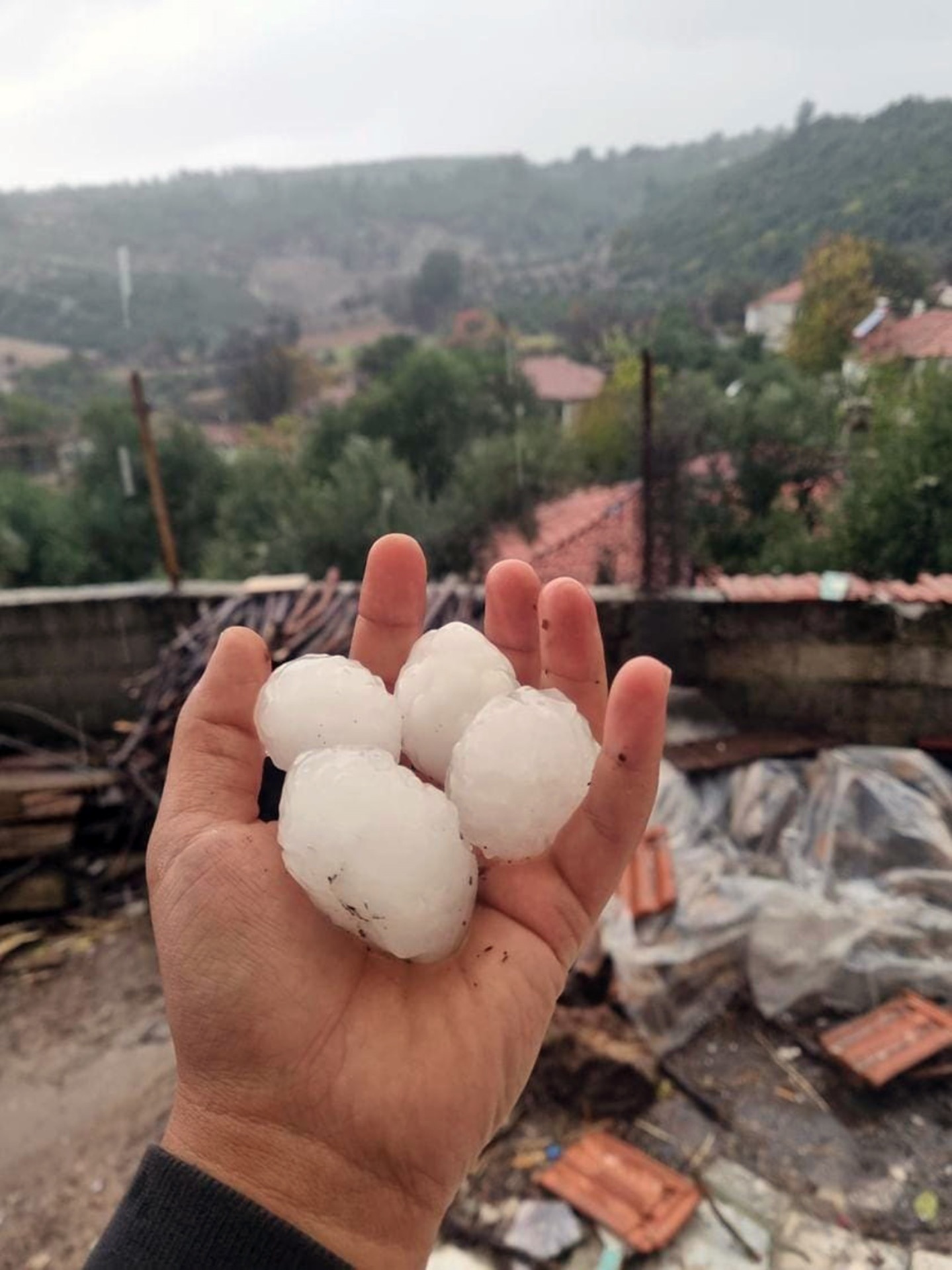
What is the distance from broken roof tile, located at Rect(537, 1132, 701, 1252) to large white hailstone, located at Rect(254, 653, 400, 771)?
4.73 feet

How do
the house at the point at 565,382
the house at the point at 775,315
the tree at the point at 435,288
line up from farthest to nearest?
the tree at the point at 435,288 → the house at the point at 565,382 → the house at the point at 775,315

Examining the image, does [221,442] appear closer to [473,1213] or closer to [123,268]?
[123,268]

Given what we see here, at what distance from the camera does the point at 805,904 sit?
2566mm

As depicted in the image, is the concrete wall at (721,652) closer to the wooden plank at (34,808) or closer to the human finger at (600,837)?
the wooden plank at (34,808)

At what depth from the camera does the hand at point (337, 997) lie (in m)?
0.95

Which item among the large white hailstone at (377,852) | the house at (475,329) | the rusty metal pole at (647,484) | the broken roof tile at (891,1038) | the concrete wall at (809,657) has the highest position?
the large white hailstone at (377,852)

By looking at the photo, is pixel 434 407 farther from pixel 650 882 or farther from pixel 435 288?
pixel 435 288

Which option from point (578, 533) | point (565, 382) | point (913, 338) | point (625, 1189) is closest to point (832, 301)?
point (913, 338)

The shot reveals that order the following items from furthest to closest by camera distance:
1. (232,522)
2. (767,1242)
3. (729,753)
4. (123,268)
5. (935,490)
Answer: (123,268) < (232,522) < (935,490) < (729,753) < (767,1242)

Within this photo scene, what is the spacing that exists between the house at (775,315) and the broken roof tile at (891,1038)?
37.4 ft

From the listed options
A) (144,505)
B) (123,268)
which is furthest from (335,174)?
(144,505)

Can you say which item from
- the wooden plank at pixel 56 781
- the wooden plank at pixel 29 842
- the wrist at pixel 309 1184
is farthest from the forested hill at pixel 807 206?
the wrist at pixel 309 1184

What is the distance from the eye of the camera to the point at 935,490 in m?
6.63

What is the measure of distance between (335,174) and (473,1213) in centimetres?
6361
